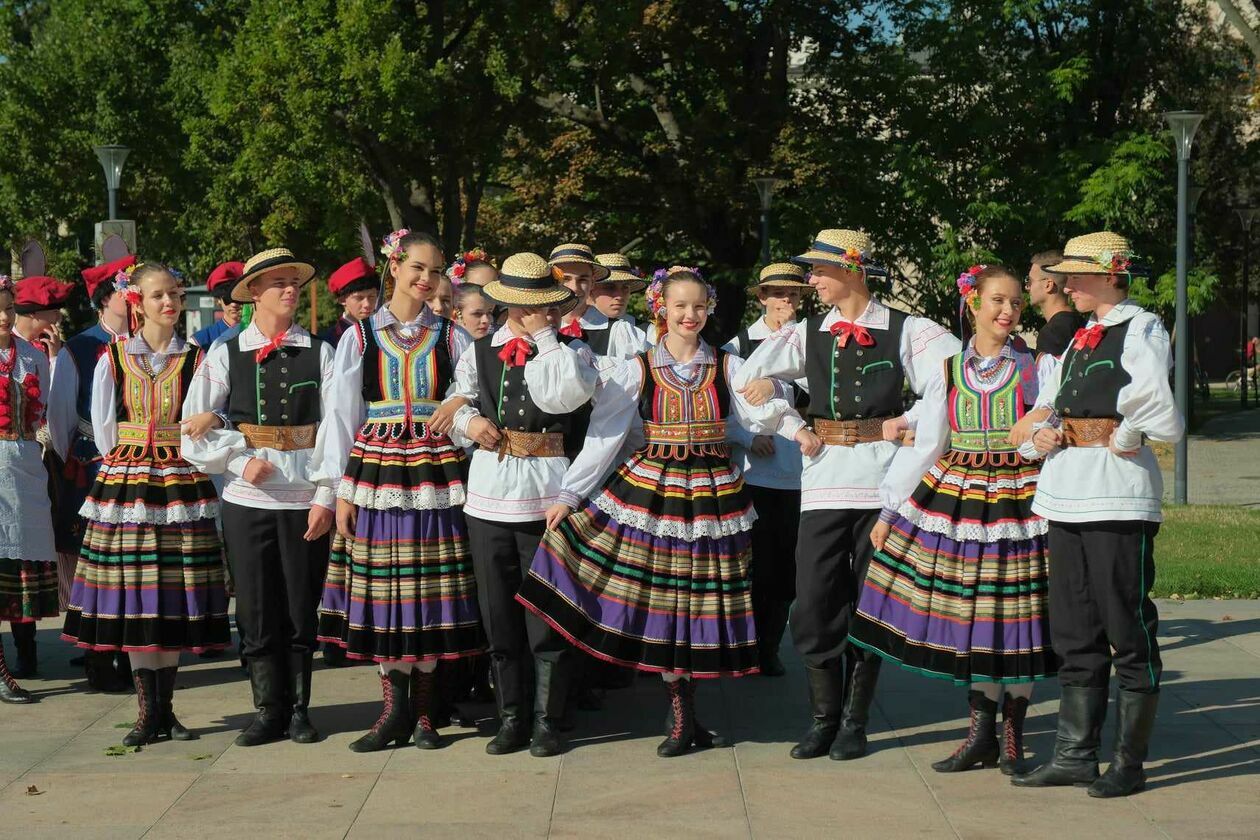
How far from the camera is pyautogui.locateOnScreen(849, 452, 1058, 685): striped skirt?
574 cm

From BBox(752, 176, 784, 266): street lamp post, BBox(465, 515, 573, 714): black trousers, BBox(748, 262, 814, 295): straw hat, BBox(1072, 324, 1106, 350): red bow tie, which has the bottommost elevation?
BBox(465, 515, 573, 714): black trousers

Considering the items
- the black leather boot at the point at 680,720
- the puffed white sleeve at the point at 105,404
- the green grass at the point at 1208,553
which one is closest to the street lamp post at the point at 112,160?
the green grass at the point at 1208,553

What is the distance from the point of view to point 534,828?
16.8 feet

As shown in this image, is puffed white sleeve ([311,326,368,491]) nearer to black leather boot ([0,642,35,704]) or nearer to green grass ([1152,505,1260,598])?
black leather boot ([0,642,35,704])

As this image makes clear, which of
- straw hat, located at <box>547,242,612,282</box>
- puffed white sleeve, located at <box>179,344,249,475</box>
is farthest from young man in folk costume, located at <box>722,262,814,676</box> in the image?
puffed white sleeve, located at <box>179,344,249,475</box>

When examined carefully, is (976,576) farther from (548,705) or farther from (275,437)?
(275,437)

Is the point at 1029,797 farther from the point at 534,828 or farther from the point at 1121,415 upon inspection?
the point at 534,828

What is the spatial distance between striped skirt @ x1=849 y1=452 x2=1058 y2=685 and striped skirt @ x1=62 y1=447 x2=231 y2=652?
296cm

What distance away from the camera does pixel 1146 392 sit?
529 cm

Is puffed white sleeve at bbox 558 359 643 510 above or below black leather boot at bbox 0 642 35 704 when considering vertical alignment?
above

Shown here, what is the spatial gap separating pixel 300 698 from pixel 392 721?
17.5 inches

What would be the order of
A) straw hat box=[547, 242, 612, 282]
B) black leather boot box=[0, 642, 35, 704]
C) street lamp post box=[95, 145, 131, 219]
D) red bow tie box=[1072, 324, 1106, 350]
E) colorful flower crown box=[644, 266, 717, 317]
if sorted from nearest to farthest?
red bow tie box=[1072, 324, 1106, 350] → colorful flower crown box=[644, 266, 717, 317] → black leather boot box=[0, 642, 35, 704] → straw hat box=[547, 242, 612, 282] → street lamp post box=[95, 145, 131, 219]

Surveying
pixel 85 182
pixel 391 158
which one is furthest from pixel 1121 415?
pixel 85 182

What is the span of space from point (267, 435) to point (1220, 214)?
34.2 metres
